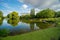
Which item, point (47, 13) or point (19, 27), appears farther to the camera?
point (47, 13)

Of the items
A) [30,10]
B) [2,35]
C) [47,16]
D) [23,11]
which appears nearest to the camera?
[2,35]

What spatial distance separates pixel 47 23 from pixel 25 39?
4.66 metres

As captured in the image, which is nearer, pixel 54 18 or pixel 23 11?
pixel 23 11

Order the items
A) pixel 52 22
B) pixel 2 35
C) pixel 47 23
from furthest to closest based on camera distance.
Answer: pixel 47 23 → pixel 52 22 → pixel 2 35

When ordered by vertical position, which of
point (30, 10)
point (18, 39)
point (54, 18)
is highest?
point (30, 10)

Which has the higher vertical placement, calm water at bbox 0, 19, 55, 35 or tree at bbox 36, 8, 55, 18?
tree at bbox 36, 8, 55, 18

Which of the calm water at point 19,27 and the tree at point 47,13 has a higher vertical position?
the tree at point 47,13

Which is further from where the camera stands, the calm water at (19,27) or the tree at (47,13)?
the tree at (47,13)

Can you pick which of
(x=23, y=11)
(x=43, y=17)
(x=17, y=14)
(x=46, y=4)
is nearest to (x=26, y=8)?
(x=23, y=11)

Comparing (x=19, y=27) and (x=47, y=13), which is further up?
(x=47, y=13)

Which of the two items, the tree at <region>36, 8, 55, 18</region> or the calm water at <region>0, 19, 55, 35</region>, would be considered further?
the tree at <region>36, 8, 55, 18</region>

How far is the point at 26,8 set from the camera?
6.82 metres

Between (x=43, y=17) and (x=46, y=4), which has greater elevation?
(x=46, y=4)

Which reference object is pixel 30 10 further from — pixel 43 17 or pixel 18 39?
pixel 18 39
